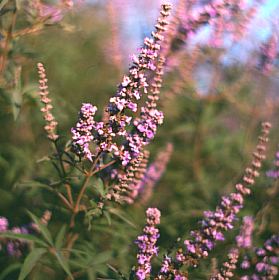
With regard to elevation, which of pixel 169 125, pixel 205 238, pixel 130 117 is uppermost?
pixel 169 125

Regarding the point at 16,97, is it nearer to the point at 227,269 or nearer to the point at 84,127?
the point at 84,127

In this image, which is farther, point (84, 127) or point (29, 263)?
point (29, 263)

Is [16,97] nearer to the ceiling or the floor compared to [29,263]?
nearer to the ceiling

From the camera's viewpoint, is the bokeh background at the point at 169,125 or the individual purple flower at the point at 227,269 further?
the bokeh background at the point at 169,125

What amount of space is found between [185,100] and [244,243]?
2.98 metres

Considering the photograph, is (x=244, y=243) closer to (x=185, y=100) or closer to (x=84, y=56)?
(x=185, y=100)

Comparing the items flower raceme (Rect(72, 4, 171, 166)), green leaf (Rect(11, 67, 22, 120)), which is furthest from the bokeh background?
flower raceme (Rect(72, 4, 171, 166))

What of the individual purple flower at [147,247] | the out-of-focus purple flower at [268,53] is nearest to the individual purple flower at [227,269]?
the individual purple flower at [147,247]

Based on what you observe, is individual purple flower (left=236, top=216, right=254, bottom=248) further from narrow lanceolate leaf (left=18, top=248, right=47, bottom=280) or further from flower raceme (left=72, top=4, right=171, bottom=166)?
narrow lanceolate leaf (left=18, top=248, right=47, bottom=280)

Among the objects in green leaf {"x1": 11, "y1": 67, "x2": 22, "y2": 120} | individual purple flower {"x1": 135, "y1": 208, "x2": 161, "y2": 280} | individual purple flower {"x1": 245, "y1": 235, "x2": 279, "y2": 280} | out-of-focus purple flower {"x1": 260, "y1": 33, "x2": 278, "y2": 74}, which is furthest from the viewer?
out-of-focus purple flower {"x1": 260, "y1": 33, "x2": 278, "y2": 74}

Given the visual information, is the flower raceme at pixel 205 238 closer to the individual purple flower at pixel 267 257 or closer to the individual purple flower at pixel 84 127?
the individual purple flower at pixel 267 257

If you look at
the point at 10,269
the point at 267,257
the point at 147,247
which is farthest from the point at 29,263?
the point at 267,257

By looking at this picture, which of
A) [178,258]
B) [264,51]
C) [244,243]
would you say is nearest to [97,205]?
[178,258]

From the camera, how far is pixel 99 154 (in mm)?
3248
